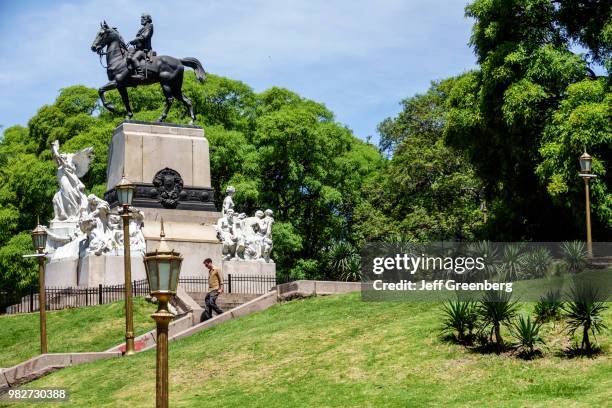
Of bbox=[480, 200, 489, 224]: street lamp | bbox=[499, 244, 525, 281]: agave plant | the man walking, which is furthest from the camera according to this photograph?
bbox=[480, 200, 489, 224]: street lamp

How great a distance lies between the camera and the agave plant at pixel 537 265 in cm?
2652

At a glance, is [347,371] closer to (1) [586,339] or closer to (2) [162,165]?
(1) [586,339]

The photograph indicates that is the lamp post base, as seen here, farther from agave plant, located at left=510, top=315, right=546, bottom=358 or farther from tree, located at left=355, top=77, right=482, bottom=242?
tree, located at left=355, top=77, right=482, bottom=242

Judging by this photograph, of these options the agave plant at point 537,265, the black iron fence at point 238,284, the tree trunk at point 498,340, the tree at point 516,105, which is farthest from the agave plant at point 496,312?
the tree at point 516,105

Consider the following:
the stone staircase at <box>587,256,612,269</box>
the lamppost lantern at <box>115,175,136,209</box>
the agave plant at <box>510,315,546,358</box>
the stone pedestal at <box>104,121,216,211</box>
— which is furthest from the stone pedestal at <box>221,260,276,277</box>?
the agave plant at <box>510,315,546,358</box>

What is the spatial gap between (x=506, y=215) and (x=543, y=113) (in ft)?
15.6

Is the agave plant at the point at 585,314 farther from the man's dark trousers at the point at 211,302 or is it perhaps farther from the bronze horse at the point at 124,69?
the bronze horse at the point at 124,69

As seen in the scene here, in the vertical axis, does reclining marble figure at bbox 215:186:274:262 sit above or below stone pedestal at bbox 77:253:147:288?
above

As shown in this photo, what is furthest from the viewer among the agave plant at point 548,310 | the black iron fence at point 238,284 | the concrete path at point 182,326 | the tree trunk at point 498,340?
the black iron fence at point 238,284

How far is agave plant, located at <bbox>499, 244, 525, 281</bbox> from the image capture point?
27.3 m

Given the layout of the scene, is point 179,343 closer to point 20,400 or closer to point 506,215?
point 20,400

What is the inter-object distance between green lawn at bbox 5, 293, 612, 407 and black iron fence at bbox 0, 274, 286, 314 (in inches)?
343

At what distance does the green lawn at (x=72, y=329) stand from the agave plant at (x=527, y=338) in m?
11.7

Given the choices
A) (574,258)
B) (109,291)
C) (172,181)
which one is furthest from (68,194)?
(574,258)
